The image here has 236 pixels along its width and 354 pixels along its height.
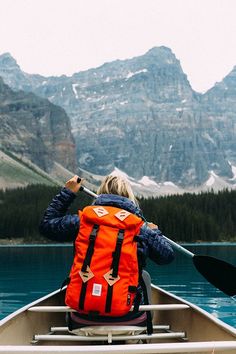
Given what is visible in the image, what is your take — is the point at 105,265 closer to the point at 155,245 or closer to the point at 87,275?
the point at 87,275

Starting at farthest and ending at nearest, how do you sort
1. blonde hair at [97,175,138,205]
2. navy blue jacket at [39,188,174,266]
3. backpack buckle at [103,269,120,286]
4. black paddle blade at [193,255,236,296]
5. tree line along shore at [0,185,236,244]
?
tree line along shore at [0,185,236,244]
black paddle blade at [193,255,236,296]
blonde hair at [97,175,138,205]
navy blue jacket at [39,188,174,266]
backpack buckle at [103,269,120,286]

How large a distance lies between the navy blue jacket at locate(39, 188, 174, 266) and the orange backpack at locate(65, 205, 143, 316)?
1.23ft

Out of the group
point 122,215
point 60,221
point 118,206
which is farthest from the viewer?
point 60,221

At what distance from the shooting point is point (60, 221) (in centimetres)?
846

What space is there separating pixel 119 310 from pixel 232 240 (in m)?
172

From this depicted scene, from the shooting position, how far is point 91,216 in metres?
7.71

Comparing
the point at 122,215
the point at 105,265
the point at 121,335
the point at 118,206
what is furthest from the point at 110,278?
the point at 121,335

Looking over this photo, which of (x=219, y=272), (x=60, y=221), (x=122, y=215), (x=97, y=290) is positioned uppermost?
(x=122, y=215)

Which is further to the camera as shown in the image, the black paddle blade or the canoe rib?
the black paddle blade

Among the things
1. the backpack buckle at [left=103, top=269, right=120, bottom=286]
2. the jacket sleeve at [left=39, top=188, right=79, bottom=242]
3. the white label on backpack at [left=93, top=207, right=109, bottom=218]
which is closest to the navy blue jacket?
the jacket sleeve at [left=39, top=188, right=79, bottom=242]

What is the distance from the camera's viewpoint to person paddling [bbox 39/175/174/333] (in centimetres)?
745

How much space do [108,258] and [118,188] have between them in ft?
4.40

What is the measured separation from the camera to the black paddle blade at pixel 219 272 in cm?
1062

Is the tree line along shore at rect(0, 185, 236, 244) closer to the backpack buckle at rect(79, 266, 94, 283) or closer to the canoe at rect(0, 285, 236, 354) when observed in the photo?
the canoe at rect(0, 285, 236, 354)
